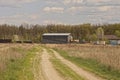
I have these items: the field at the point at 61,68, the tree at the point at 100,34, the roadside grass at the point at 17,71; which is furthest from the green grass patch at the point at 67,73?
the tree at the point at 100,34

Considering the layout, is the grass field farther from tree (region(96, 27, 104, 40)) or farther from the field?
tree (region(96, 27, 104, 40))

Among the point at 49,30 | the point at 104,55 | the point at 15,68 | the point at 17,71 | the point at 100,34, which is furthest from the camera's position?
the point at 49,30

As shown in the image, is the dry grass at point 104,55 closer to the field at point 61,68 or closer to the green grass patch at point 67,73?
the field at point 61,68

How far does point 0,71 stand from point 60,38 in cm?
12476

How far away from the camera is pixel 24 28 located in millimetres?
192500

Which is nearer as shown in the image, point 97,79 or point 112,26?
point 97,79

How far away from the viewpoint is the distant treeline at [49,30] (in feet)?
551

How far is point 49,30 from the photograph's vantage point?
184m

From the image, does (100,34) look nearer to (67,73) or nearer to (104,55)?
Result: (104,55)

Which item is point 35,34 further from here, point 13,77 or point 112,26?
point 13,77

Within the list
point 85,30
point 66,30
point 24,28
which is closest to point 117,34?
point 85,30

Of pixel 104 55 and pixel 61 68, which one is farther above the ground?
pixel 61 68

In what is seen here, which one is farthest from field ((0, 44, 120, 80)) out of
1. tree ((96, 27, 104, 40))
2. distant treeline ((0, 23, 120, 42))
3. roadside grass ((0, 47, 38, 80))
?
distant treeline ((0, 23, 120, 42))

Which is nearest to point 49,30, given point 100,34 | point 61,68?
point 100,34
